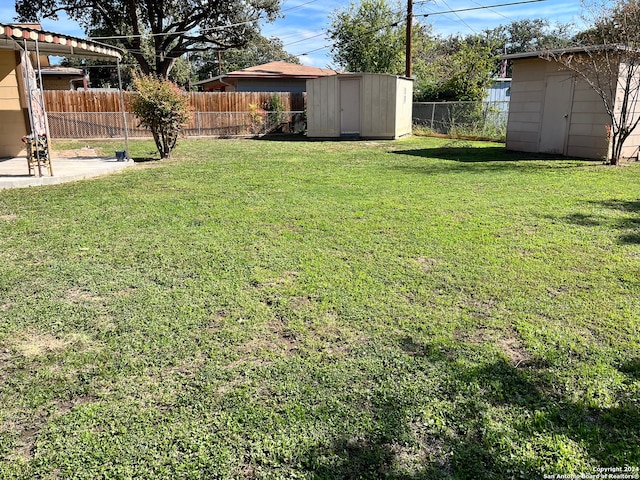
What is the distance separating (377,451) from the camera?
6.77 ft

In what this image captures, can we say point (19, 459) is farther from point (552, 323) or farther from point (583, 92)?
point (583, 92)

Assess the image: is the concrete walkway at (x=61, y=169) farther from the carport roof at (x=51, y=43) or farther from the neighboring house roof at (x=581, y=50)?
the neighboring house roof at (x=581, y=50)

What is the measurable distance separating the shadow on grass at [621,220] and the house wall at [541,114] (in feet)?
18.7

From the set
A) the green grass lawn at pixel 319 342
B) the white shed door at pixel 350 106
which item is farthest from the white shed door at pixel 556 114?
the white shed door at pixel 350 106

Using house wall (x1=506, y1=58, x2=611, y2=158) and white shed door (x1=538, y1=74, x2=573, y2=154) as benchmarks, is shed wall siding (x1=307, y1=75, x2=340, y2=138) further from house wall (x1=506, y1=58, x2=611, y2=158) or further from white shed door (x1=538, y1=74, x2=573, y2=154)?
white shed door (x1=538, y1=74, x2=573, y2=154)

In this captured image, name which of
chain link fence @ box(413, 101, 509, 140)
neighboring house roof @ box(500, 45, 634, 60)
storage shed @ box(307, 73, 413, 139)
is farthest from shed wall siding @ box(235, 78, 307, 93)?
neighboring house roof @ box(500, 45, 634, 60)

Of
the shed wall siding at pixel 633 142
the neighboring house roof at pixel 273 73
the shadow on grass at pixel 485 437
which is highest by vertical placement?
the neighboring house roof at pixel 273 73

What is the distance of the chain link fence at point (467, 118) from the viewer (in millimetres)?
17314

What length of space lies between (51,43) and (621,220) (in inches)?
359

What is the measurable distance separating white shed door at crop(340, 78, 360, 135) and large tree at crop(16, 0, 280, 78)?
889 cm

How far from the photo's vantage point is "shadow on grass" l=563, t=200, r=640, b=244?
4984mm

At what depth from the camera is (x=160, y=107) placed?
10695 mm

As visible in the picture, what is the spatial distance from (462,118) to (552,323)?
1636cm

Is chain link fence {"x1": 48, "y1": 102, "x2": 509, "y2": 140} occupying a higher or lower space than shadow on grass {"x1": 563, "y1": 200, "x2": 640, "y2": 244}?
higher
